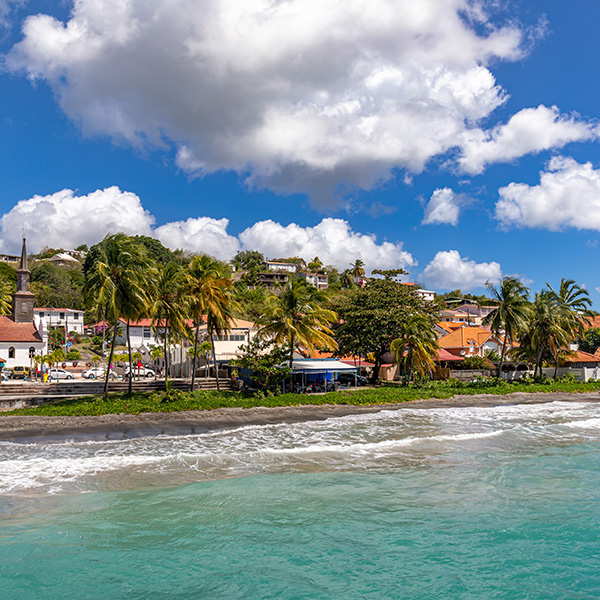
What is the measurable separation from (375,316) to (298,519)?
29.6 m

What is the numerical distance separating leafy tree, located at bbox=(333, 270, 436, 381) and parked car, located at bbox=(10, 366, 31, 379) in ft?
88.9

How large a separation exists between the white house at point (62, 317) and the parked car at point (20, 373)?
35784mm

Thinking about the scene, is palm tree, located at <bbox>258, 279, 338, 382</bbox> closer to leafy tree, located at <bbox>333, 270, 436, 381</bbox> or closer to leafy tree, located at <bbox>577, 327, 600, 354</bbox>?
leafy tree, located at <bbox>333, 270, 436, 381</bbox>

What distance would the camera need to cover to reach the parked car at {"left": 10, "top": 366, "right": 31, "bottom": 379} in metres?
40.2

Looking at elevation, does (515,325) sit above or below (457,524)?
above

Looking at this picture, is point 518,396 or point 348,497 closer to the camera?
point 348,497

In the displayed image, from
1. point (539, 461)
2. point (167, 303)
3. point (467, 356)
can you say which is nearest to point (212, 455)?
point (539, 461)

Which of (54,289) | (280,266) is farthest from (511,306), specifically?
(280,266)

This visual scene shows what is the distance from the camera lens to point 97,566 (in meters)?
9.27

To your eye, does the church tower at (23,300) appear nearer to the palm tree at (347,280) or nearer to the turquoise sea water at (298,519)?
the turquoise sea water at (298,519)

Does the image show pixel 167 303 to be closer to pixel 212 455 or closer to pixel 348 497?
pixel 212 455

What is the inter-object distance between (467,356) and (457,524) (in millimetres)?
42736

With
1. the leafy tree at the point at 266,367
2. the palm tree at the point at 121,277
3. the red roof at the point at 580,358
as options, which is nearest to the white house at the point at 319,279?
the red roof at the point at 580,358

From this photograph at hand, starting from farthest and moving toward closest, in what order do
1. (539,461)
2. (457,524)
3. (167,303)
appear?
(167,303) → (539,461) → (457,524)
